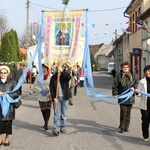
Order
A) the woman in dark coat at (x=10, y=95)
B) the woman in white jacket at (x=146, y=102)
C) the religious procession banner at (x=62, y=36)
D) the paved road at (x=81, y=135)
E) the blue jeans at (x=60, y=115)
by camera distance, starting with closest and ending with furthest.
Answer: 1. the woman in dark coat at (x=10, y=95)
2. the paved road at (x=81, y=135)
3. the woman in white jacket at (x=146, y=102)
4. the blue jeans at (x=60, y=115)
5. the religious procession banner at (x=62, y=36)

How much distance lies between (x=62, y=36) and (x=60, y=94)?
1.42 m

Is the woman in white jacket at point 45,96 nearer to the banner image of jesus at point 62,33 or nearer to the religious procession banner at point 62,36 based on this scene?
the religious procession banner at point 62,36

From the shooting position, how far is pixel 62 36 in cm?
801

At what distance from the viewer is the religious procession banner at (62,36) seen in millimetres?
7902

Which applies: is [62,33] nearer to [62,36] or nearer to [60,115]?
[62,36]


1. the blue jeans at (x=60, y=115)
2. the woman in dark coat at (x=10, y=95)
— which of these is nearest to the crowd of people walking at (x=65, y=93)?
the blue jeans at (x=60, y=115)

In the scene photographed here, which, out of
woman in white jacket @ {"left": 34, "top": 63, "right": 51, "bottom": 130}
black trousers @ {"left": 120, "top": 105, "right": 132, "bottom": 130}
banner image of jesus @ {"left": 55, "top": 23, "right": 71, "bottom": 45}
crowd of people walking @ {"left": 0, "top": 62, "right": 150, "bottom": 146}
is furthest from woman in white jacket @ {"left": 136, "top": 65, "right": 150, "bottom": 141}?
woman in white jacket @ {"left": 34, "top": 63, "right": 51, "bottom": 130}

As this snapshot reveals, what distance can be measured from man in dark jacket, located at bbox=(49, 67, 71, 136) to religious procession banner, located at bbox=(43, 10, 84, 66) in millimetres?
348

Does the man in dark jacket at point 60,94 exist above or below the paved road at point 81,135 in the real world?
above

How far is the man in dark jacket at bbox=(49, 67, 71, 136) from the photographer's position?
7754 mm

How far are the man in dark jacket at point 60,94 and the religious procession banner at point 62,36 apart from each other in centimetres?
35

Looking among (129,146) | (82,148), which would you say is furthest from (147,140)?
(82,148)

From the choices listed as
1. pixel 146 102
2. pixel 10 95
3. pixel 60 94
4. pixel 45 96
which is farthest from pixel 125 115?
pixel 10 95

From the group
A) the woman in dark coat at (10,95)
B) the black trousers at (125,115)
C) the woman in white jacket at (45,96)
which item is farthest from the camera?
the woman in white jacket at (45,96)
